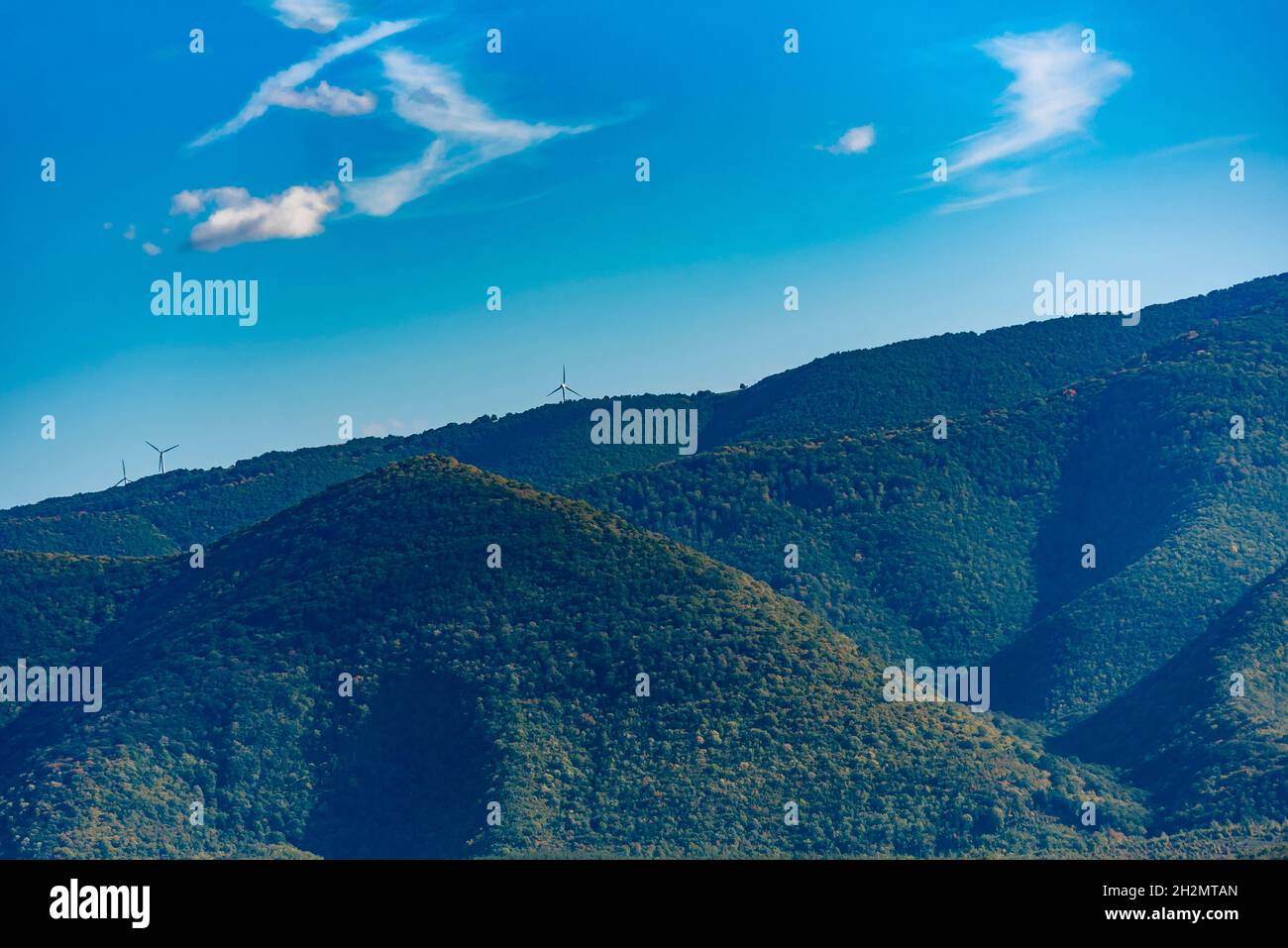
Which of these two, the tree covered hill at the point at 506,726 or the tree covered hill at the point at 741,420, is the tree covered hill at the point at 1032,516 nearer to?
the tree covered hill at the point at 741,420

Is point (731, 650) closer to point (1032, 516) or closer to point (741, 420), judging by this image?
point (1032, 516)

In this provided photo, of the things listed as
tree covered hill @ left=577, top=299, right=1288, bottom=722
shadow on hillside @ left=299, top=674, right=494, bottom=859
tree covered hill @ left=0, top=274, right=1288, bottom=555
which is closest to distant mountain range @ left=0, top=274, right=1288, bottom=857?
shadow on hillside @ left=299, top=674, right=494, bottom=859

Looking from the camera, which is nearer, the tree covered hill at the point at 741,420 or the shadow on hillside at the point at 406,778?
the shadow on hillside at the point at 406,778

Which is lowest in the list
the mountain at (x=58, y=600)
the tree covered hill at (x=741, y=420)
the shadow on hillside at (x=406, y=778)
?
the shadow on hillside at (x=406, y=778)

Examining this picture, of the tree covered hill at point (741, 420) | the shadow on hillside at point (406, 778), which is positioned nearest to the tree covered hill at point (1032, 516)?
the tree covered hill at point (741, 420)

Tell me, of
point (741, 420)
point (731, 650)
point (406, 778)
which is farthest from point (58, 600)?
point (741, 420)

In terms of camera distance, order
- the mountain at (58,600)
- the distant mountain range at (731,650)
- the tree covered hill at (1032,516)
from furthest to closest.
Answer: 1. the tree covered hill at (1032,516)
2. the mountain at (58,600)
3. the distant mountain range at (731,650)
